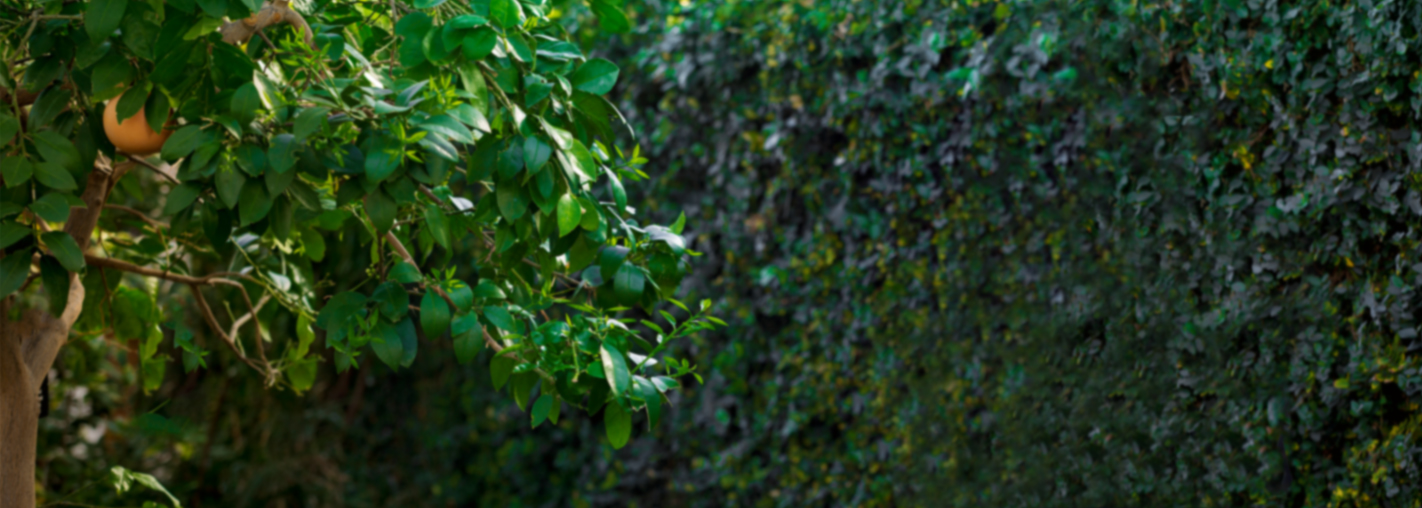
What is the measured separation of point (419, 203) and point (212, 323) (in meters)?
0.71

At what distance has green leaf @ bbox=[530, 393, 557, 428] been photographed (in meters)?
1.22

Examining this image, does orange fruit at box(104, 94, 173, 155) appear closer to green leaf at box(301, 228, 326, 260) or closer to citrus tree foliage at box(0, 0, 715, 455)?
citrus tree foliage at box(0, 0, 715, 455)

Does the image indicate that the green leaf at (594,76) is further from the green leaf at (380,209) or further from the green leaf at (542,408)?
the green leaf at (542,408)

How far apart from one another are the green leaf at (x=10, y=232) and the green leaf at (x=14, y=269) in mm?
58

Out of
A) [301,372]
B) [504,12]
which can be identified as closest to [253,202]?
[504,12]

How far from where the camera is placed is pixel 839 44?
2.53 m

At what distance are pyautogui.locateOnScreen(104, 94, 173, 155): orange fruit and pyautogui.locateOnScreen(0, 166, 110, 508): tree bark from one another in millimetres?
242

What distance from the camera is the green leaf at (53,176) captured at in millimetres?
1127

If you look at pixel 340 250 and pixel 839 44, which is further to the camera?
pixel 839 44

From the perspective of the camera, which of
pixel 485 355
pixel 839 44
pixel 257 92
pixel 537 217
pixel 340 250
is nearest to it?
pixel 257 92

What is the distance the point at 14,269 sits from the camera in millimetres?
1216

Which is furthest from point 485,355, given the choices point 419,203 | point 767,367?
point 419,203

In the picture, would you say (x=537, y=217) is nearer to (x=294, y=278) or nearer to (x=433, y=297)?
(x=433, y=297)

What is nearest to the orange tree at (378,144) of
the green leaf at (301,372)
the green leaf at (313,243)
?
the green leaf at (313,243)
